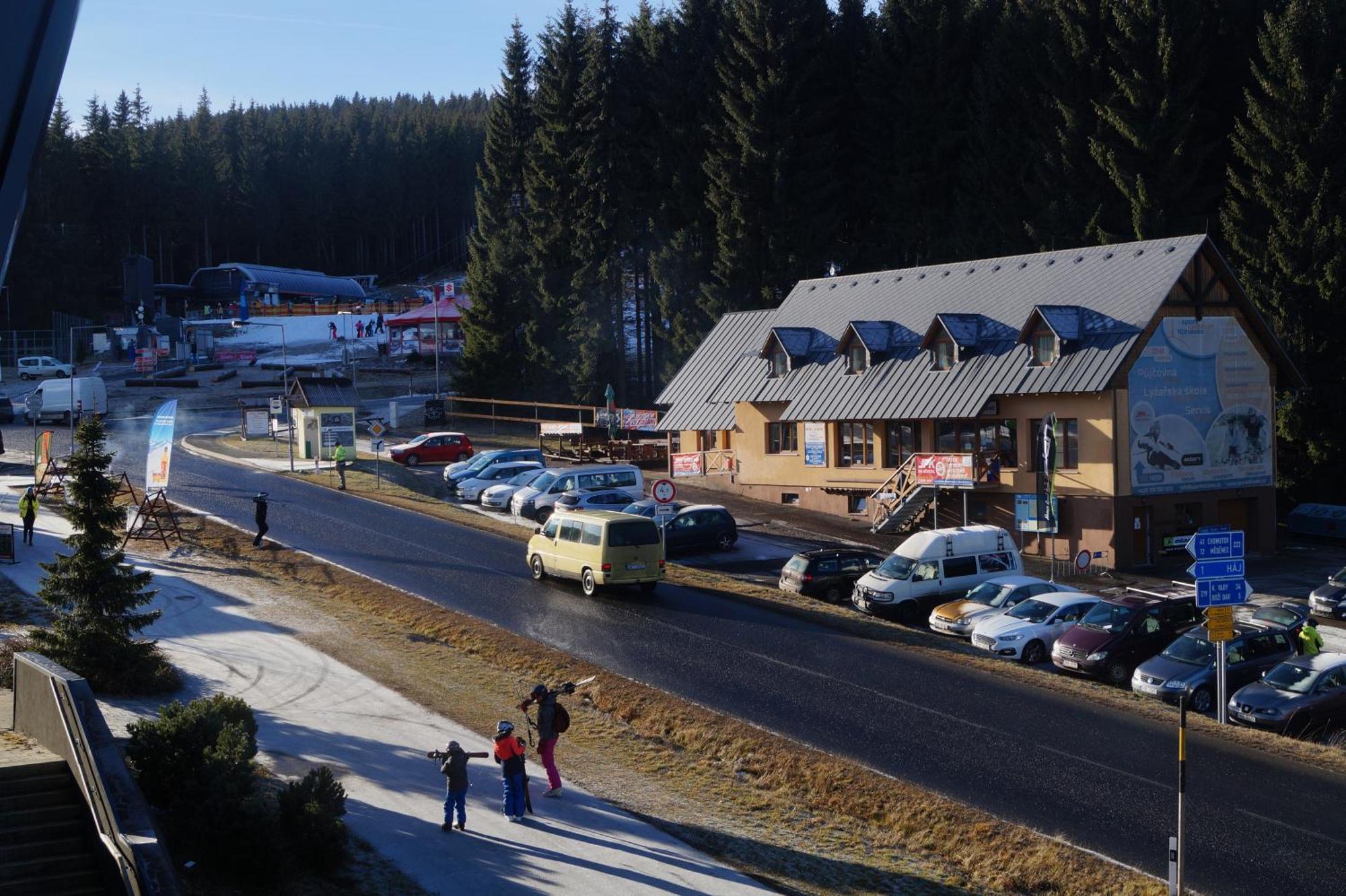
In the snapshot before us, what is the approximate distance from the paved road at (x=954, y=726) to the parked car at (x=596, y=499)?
624 centimetres

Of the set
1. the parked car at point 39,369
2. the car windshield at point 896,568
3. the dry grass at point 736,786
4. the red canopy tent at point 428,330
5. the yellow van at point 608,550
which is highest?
the red canopy tent at point 428,330

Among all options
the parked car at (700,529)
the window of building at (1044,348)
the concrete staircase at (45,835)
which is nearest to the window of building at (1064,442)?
the window of building at (1044,348)

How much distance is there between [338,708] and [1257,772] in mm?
15128

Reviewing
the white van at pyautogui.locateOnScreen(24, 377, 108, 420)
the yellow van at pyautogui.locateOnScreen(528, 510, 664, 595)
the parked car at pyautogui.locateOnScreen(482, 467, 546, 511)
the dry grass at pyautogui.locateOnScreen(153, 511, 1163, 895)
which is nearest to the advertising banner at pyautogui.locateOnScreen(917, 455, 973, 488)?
the parked car at pyautogui.locateOnScreen(482, 467, 546, 511)

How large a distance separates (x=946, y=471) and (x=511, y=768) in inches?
1089

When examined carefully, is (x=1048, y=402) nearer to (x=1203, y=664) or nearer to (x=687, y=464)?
(x=687, y=464)

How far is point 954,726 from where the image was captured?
20.4 meters

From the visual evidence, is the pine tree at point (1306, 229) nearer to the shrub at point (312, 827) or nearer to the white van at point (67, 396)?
the shrub at point (312, 827)

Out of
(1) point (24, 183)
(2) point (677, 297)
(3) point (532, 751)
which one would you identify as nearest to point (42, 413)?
(2) point (677, 297)

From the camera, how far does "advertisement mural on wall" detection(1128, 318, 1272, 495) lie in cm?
4019

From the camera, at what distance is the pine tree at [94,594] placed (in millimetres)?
21234

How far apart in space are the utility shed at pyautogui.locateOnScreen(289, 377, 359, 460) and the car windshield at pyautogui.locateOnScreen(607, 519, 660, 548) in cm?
2492

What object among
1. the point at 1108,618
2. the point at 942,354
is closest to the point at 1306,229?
the point at 942,354

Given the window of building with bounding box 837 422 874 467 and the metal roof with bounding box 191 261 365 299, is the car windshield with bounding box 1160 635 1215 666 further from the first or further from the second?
the metal roof with bounding box 191 261 365 299
